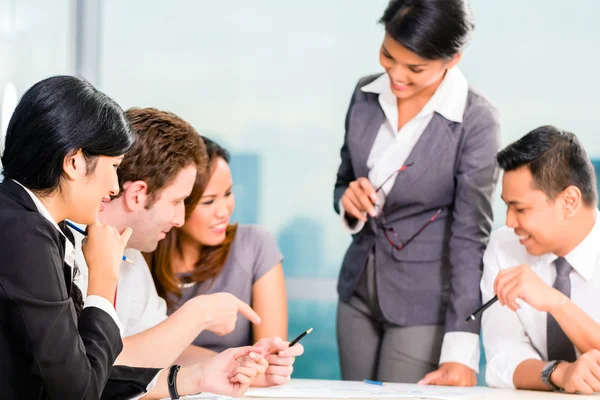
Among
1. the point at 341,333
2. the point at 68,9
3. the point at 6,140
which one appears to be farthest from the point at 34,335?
the point at 68,9

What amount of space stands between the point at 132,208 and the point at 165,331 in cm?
32

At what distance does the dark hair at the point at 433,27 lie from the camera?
81.2 inches

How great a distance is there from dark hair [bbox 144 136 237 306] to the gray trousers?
1.36 ft

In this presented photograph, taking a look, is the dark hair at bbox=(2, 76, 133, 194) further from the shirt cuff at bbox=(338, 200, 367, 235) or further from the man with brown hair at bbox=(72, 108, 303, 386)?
the shirt cuff at bbox=(338, 200, 367, 235)

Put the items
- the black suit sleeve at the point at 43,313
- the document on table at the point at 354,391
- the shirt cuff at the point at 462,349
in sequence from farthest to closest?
the shirt cuff at the point at 462,349
the document on table at the point at 354,391
the black suit sleeve at the point at 43,313

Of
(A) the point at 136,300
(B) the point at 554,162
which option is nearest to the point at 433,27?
(B) the point at 554,162

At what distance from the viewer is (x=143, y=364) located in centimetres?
173

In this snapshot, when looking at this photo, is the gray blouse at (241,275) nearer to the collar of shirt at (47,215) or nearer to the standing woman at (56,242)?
the standing woman at (56,242)

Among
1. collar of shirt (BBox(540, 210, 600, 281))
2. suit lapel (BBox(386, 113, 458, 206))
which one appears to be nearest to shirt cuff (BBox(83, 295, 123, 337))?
suit lapel (BBox(386, 113, 458, 206))

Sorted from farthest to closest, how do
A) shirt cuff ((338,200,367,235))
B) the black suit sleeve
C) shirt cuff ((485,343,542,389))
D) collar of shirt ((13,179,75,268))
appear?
shirt cuff ((338,200,367,235)) → shirt cuff ((485,343,542,389)) → collar of shirt ((13,179,75,268)) → the black suit sleeve

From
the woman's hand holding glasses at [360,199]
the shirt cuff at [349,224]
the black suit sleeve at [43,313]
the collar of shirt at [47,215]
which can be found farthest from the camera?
the shirt cuff at [349,224]

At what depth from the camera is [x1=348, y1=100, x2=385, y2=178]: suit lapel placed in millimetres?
2352

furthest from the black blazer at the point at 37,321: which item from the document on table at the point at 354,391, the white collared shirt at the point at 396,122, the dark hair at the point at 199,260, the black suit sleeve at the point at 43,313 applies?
the white collared shirt at the point at 396,122

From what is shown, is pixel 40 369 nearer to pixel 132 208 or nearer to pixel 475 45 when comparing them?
pixel 132 208
